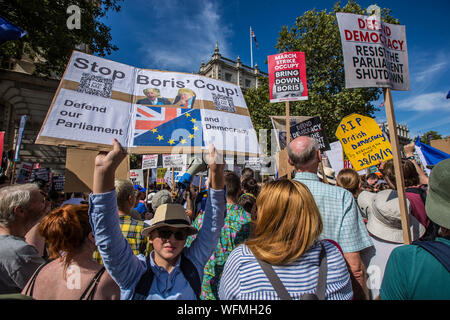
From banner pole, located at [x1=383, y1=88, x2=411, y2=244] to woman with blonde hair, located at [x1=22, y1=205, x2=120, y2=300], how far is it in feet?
7.46

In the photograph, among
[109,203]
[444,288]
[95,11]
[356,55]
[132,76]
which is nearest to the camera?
[444,288]

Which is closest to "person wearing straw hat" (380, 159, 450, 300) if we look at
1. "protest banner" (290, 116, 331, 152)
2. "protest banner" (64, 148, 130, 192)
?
"protest banner" (64, 148, 130, 192)

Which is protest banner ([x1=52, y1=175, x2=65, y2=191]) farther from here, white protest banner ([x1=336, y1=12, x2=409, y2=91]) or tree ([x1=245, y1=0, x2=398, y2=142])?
tree ([x1=245, y1=0, x2=398, y2=142])

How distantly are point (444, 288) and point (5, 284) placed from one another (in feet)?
8.58

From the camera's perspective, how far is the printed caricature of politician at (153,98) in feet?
7.18

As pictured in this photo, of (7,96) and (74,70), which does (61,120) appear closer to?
(74,70)

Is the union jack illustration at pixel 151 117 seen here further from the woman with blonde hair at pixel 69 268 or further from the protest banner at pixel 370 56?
the protest banner at pixel 370 56

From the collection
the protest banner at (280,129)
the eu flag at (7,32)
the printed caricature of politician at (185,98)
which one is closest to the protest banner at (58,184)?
the eu flag at (7,32)

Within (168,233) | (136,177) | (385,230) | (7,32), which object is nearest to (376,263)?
(385,230)

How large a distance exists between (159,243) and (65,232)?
604mm

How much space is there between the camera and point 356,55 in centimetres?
269

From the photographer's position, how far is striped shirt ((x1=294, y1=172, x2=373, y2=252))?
5.82 ft

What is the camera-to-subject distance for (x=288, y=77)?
3992mm
